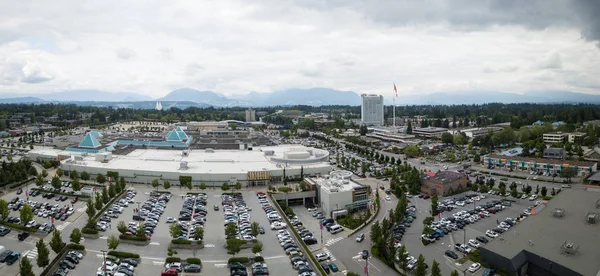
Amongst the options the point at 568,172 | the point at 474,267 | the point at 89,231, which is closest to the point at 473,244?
the point at 474,267

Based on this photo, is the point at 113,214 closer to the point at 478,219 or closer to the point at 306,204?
the point at 306,204

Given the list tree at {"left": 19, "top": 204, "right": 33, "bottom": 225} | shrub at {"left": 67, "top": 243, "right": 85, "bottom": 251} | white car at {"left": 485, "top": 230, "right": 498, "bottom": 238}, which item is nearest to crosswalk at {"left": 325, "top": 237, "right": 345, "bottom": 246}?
white car at {"left": 485, "top": 230, "right": 498, "bottom": 238}

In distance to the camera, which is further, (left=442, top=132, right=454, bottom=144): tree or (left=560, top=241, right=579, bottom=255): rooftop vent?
(left=442, top=132, right=454, bottom=144): tree

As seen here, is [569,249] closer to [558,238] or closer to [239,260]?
[558,238]

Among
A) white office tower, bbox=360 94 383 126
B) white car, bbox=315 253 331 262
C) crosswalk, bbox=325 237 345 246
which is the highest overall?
white office tower, bbox=360 94 383 126

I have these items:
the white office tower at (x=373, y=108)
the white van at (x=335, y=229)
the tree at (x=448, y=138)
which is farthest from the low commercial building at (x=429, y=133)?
the white van at (x=335, y=229)

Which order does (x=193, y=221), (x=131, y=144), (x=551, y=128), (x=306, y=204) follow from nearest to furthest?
(x=193, y=221), (x=306, y=204), (x=131, y=144), (x=551, y=128)

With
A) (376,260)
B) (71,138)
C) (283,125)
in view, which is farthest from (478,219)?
(283,125)

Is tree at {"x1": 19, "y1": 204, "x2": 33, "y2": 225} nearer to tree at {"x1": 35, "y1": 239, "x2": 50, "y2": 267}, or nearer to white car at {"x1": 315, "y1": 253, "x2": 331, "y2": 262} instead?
tree at {"x1": 35, "y1": 239, "x2": 50, "y2": 267}
